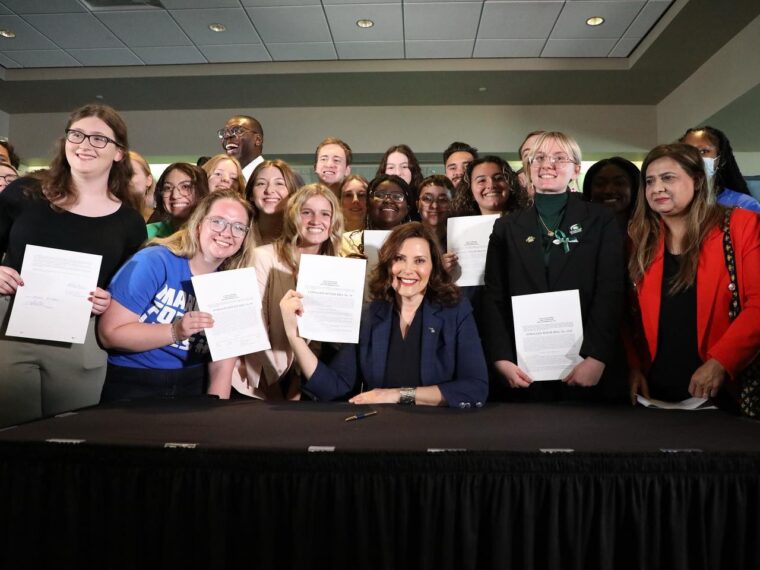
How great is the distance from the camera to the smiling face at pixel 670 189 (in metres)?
2.29

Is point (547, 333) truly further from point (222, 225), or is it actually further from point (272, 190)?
point (272, 190)

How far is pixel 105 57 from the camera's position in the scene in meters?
6.93

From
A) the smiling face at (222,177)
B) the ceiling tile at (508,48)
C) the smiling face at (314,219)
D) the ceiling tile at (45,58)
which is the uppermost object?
the ceiling tile at (45,58)

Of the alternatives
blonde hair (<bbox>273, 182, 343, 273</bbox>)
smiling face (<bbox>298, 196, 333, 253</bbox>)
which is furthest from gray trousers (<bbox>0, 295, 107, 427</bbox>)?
smiling face (<bbox>298, 196, 333, 253</bbox>)

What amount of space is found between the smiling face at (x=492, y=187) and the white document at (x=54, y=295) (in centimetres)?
196

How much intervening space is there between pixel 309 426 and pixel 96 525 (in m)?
0.61

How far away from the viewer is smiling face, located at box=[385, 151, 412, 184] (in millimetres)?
3922

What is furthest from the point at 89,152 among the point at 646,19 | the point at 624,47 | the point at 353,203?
the point at 624,47

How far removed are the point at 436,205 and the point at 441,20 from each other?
3621 mm

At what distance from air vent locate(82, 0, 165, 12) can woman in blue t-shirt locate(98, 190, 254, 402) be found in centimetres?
447

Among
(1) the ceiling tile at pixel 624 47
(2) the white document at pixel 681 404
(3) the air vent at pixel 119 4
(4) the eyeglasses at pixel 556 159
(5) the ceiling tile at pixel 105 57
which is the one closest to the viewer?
(2) the white document at pixel 681 404

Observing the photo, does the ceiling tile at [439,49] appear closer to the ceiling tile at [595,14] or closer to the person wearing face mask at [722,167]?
the ceiling tile at [595,14]

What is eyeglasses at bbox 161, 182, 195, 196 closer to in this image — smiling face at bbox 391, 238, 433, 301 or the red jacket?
smiling face at bbox 391, 238, 433, 301

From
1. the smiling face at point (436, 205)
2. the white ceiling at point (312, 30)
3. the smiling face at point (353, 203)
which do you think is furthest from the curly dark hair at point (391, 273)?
the white ceiling at point (312, 30)
